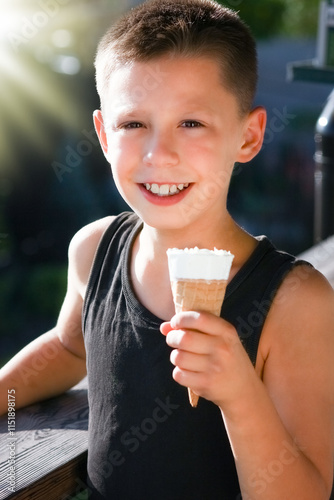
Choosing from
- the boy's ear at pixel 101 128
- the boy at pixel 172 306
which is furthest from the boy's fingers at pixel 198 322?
the boy's ear at pixel 101 128

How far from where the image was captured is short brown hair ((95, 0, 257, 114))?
1.63m

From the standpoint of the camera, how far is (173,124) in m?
1.58

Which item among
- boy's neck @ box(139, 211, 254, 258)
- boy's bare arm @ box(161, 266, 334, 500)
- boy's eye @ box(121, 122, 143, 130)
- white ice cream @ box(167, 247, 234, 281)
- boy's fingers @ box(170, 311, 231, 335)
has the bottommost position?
boy's bare arm @ box(161, 266, 334, 500)

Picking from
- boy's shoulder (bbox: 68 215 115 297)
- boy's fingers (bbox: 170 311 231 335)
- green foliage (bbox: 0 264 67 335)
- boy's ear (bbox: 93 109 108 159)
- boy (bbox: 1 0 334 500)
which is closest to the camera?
boy's fingers (bbox: 170 311 231 335)

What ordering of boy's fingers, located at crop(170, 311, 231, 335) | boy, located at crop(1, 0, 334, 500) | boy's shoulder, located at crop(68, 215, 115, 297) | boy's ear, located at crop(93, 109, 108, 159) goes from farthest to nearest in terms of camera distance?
boy's shoulder, located at crop(68, 215, 115, 297) → boy's ear, located at crop(93, 109, 108, 159) → boy, located at crop(1, 0, 334, 500) → boy's fingers, located at crop(170, 311, 231, 335)

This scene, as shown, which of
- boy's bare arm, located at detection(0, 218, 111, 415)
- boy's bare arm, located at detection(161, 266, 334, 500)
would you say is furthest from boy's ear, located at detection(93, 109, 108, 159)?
boy's bare arm, located at detection(161, 266, 334, 500)

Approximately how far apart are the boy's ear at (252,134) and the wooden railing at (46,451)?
2.87 ft

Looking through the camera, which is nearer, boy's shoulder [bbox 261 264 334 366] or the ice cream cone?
the ice cream cone

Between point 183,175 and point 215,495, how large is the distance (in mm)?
779

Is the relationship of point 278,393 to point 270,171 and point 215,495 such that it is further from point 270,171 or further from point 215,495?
point 270,171

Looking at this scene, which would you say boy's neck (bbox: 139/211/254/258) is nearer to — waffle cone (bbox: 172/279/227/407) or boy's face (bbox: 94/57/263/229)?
boy's face (bbox: 94/57/263/229)

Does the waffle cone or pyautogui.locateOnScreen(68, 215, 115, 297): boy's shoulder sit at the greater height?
the waffle cone

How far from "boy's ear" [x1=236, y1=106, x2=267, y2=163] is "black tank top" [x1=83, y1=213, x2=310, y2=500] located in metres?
0.23

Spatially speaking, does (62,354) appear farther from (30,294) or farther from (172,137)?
(30,294)
